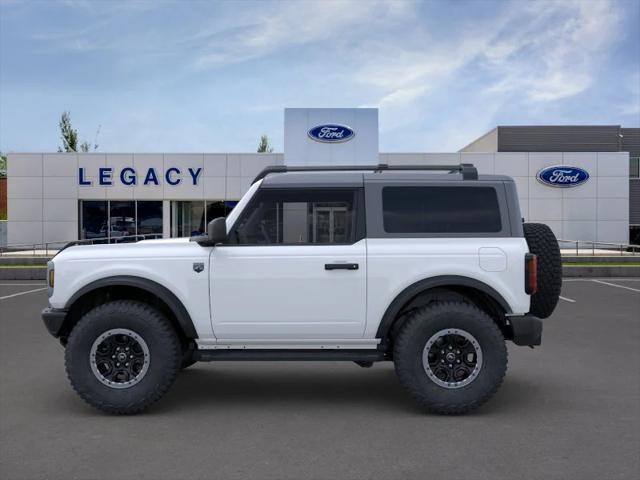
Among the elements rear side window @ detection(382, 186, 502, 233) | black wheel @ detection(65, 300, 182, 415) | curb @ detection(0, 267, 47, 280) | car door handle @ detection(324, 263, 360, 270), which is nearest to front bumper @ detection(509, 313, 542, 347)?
rear side window @ detection(382, 186, 502, 233)

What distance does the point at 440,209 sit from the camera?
551 centimetres

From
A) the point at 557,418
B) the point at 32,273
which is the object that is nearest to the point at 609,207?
the point at 32,273

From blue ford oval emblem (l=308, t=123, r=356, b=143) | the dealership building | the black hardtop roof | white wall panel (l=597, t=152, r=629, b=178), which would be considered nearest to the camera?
the black hardtop roof

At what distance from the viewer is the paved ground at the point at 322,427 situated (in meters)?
4.09

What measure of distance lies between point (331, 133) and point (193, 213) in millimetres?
8586

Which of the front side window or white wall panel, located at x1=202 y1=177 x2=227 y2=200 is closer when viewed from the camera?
the front side window

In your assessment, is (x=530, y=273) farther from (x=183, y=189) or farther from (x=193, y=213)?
(x=193, y=213)

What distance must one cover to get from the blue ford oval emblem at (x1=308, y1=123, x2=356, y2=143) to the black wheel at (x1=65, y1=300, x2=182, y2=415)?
87.1 ft

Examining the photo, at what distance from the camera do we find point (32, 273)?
66.0 ft

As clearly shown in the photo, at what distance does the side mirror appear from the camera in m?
5.19

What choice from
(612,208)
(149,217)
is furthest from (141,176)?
(612,208)

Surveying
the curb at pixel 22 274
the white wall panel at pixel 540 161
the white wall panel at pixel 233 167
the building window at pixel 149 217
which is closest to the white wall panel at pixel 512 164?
the white wall panel at pixel 540 161

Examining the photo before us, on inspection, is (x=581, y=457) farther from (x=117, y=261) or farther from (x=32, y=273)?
(x=32, y=273)

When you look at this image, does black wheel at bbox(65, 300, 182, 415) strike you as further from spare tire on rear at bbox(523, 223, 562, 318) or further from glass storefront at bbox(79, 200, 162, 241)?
glass storefront at bbox(79, 200, 162, 241)
